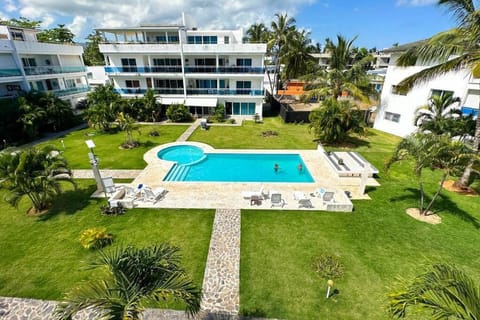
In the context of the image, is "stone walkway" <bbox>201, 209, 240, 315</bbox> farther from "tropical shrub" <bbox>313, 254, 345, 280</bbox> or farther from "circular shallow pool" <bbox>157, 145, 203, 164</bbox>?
"circular shallow pool" <bbox>157, 145, 203, 164</bbox>

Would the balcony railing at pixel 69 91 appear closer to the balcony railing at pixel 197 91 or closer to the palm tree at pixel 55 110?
the palm tree at pixel 55 110

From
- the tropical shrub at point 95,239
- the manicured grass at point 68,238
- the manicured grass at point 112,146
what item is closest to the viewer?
the manicured grass at point 68,238

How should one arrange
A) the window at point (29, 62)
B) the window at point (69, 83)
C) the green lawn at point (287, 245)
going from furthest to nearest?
the window at point (69, 83) < the window at point (29, 62) < the green lawn at point (287, 245)

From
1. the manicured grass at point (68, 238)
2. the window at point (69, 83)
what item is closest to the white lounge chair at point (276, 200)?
the manicured grass at point (68, 238)

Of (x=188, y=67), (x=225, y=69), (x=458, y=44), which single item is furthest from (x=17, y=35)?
(x=458, y=44)

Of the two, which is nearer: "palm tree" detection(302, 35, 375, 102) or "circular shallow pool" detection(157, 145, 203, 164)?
"circular shallow pool" detection(157, 145, 203, 164)

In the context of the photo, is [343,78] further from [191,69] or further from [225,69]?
[191,69]

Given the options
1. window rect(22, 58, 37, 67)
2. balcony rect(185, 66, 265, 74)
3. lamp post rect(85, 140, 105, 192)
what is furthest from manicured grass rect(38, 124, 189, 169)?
window rect(22, 58, 37, 67)
